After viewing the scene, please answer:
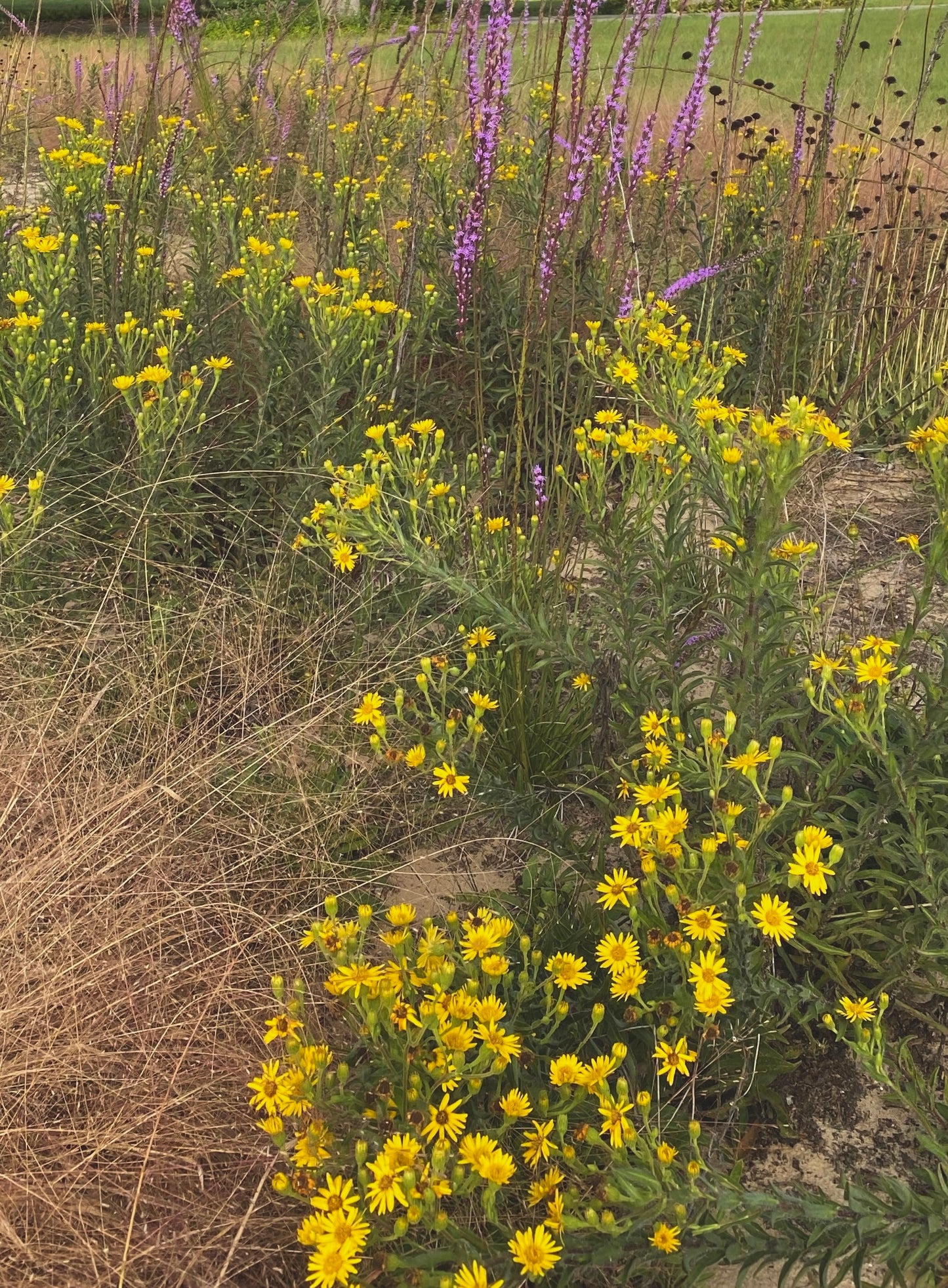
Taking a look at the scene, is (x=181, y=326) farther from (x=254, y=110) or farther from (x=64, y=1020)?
(x=254, y=110)

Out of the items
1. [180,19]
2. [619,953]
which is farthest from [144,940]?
[180,19]

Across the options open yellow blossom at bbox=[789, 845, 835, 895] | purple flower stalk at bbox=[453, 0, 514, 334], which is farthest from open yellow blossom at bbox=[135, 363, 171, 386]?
open yellow blossom at bbox=[789, 845, 835, 895]

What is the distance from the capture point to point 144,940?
1744 millimetres

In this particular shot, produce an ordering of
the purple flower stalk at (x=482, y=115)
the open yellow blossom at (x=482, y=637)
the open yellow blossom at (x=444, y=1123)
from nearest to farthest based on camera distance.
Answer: the open yellow blossom at (x=444, y=1123), the open yellow blossom at (x=482, y=637), the purple flower stalk at (x=482, y=115)

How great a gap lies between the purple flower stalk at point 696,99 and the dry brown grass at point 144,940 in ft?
5.90

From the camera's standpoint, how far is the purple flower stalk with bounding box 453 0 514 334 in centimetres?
207

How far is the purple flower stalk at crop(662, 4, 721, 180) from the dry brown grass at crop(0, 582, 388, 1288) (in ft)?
5.90

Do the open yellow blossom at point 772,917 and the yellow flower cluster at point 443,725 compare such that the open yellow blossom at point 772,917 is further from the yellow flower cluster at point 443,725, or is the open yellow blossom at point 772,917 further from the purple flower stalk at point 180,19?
the purple flower stalk at point 180,19

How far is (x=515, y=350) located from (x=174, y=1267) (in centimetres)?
273

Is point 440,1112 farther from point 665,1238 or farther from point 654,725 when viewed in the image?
point 654,725

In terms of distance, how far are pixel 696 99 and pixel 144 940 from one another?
2.51 meters

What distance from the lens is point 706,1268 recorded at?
129 centimetres

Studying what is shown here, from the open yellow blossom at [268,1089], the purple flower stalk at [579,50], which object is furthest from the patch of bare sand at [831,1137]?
the purple flower stalk at [579,50]

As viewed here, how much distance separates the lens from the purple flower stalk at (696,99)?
259 cm
